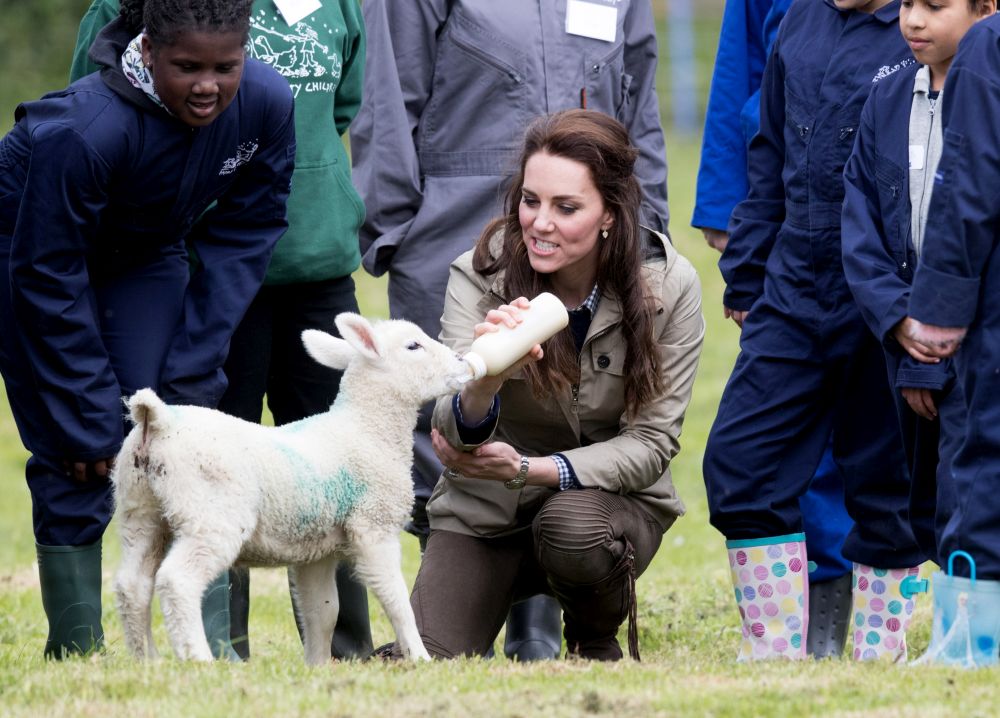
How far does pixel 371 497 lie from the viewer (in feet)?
15.9

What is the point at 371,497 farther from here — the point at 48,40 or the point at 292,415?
the point at 48,40

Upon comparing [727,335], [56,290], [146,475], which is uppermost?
[56,290]

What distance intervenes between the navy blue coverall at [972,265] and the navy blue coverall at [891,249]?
0.26 m

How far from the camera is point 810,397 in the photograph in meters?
5.65

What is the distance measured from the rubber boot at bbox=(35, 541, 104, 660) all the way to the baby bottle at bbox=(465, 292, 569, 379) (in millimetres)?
1383

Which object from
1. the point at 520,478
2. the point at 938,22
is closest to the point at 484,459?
the point at 520,478

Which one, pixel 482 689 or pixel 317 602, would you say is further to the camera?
pixel 317 602

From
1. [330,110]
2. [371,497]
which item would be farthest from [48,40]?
[371,497]

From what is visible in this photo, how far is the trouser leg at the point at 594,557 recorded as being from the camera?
536 cm

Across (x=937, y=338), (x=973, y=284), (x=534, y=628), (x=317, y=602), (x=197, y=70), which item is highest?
(x=197, y=70)

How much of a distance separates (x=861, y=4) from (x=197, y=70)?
229cm

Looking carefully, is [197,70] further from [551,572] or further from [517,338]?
[551,572]

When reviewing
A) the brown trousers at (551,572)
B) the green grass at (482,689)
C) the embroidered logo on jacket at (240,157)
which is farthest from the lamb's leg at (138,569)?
the embroidered logo on jacket at (240,157)

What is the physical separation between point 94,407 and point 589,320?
1.69 metres
